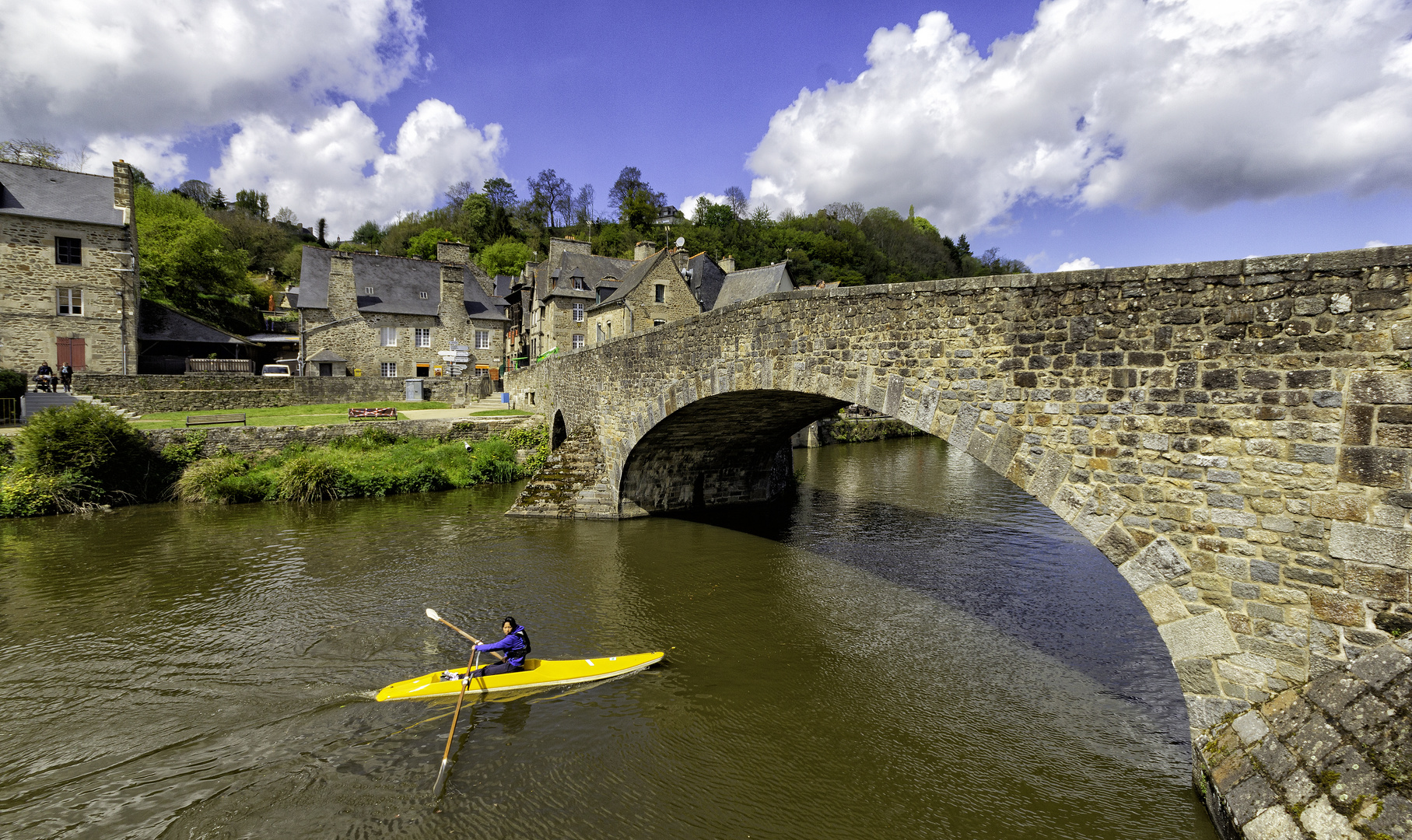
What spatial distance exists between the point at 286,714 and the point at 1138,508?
829 centimetres

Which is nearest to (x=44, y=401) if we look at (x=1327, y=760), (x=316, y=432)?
(x=316, y=432)

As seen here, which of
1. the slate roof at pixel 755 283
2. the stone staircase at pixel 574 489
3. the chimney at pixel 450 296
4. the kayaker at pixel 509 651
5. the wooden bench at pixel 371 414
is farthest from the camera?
the chimney at pixel 450 296

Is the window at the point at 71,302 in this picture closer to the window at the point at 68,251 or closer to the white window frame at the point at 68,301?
the white window frame at the point at 68,301

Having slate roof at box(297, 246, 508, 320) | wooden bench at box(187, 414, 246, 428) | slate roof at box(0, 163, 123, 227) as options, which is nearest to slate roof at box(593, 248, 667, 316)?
slate roof at box(297, 246, 508, 320)

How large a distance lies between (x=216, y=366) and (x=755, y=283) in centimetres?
2298

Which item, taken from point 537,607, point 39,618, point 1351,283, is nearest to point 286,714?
point 537,607

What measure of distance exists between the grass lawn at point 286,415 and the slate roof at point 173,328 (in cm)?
778

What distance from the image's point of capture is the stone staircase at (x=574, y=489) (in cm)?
1484

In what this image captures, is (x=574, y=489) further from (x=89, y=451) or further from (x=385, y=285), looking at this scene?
(x=385, y=285)

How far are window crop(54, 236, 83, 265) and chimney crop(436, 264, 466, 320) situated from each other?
1366 centimetres

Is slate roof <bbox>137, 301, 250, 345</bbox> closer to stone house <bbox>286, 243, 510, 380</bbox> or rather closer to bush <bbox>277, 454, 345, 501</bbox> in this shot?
stone house <bbox>286, 243, 510, 380</bbox>

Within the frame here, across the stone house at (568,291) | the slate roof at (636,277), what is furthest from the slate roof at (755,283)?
the stone house at (568,291)

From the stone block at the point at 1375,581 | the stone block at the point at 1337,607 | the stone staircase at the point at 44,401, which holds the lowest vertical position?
the stone block at the point at 1337,607

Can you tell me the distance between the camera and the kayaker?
728 cm
